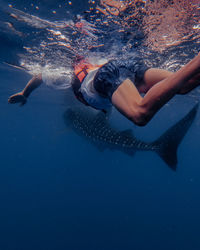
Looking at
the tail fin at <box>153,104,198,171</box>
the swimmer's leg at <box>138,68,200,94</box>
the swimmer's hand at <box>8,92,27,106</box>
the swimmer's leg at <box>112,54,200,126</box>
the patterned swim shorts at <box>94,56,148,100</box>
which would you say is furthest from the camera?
the tail fin at <box>153,104,198,171</box>

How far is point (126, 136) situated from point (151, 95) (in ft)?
20.5

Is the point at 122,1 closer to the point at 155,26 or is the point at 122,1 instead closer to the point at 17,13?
the point at 155,26

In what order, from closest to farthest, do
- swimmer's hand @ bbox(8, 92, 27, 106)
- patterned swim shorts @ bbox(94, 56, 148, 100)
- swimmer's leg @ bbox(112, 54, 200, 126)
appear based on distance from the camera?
swimmer's leg @ bbox(112, 54, 200, 126) < patterned swim shorts @ bbox(94, 56, 148, 100) < swimmer's hand @ bbox(8, 92, 27, 106)

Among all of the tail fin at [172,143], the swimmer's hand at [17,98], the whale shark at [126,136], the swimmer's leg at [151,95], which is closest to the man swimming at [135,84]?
the swimmer's leg at [151,95]

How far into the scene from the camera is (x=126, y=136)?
325 inches

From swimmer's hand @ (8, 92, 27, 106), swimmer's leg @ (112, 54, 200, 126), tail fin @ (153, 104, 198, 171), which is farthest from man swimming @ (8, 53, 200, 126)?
tail fin @ (153, 104, 198, 171)

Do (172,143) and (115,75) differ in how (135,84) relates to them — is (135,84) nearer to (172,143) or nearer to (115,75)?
(115,75)

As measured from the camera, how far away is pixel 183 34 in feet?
23.8

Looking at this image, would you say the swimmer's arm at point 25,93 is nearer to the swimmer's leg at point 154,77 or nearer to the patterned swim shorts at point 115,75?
the patterned swim shorts at point 115,75

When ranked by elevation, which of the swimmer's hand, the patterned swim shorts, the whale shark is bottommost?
the whale shark

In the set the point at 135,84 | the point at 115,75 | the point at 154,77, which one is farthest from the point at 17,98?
the point at 154,77

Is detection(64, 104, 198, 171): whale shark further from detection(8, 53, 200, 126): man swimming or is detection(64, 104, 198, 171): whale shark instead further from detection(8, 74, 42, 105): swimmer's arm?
detection(8, 74, 42, 105): swimmer's arm

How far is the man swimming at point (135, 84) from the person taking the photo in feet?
6.42

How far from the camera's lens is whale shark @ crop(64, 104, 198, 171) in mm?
5320
